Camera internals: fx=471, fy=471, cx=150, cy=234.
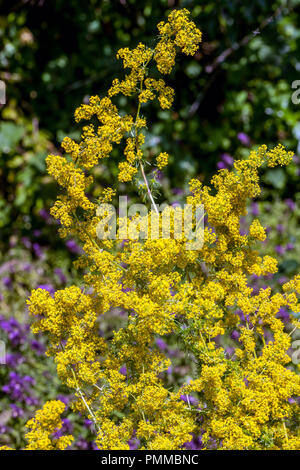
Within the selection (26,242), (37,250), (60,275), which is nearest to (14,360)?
(60,275)

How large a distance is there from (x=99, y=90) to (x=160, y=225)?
1359 mm

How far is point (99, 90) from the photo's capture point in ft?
6.32

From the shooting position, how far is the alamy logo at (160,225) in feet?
2.31

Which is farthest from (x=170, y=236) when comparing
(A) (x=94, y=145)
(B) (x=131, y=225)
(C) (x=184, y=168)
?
(C) (x=184, y=168)

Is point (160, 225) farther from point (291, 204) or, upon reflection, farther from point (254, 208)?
point (291, 204)

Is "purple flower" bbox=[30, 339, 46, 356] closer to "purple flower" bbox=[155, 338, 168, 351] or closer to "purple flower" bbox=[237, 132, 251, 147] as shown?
"purple flower" bbox=[155, 338, 168, 351]

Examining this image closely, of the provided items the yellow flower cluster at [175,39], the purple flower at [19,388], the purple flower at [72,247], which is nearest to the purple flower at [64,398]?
the purple flower at [19,388]

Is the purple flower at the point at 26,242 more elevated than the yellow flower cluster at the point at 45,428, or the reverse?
the purple flower at the point at 26,242

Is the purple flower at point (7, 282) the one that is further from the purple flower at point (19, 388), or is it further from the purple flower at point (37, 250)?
the purple flower at point (19, 388)

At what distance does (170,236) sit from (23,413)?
990 millimetres

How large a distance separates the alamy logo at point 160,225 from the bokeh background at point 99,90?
1197 mm

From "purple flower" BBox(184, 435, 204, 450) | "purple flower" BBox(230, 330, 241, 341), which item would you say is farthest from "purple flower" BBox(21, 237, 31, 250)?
"purple flower" BBox(230, 330, 241, 341)

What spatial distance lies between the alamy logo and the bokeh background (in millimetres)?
1197

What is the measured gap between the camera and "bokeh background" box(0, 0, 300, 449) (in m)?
2.06
